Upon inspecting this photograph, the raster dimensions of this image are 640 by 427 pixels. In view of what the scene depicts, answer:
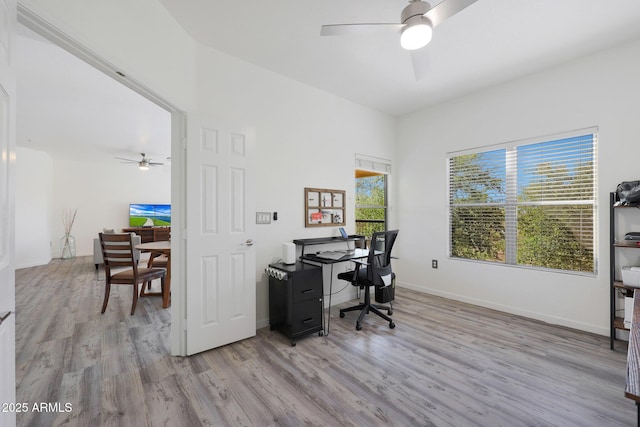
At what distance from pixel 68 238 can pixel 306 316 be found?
7984mm

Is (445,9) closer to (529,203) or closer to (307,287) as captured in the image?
(307,287)

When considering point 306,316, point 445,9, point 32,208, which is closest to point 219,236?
point 306,316

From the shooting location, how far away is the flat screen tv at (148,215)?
27.3 ft

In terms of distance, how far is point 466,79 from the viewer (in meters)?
3.30

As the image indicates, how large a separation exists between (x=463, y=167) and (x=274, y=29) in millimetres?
2998

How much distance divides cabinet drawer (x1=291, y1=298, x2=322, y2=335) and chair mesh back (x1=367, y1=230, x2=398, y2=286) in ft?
2.14

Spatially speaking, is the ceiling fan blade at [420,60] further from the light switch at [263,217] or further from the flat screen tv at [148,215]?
the flat screen tv at [148,215]

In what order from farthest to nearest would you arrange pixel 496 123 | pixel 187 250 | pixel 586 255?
1. pixel 496 123
2. pixel 586 255
3. pixel 187 250

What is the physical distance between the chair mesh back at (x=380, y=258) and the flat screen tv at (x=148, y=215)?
795cm

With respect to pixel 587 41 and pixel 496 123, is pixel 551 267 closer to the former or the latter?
pixel 496 123

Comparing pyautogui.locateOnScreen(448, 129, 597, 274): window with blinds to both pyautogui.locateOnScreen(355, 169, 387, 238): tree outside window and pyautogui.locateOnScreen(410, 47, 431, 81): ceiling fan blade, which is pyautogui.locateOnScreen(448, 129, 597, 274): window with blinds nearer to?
pyautogui.locateOnScreen(355, 169, 387, 238): tree outside window

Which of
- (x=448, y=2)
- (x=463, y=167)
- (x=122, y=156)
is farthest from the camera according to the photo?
(x=122, y=156)

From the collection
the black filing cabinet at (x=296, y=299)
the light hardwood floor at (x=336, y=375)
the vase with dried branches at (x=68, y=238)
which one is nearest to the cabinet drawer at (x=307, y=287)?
the black filing cabinet at (x=296, y=299)

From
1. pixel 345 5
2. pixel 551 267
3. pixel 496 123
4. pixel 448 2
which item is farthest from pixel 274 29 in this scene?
pixel 551 267
